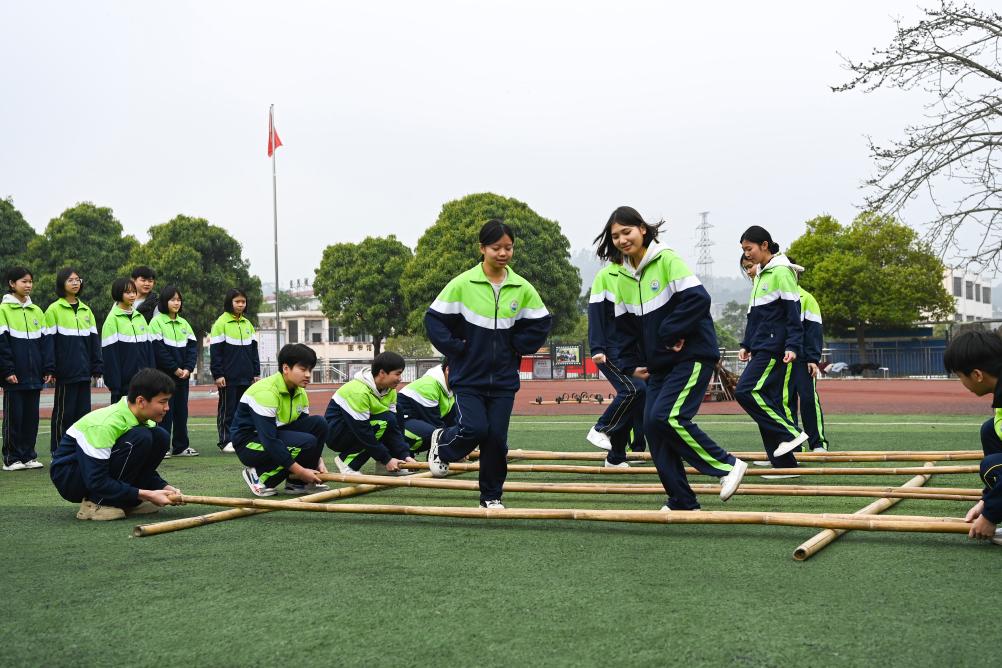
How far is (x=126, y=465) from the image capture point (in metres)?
5.80

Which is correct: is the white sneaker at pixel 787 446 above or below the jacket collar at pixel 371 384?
below

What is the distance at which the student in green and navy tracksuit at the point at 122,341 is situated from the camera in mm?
9797

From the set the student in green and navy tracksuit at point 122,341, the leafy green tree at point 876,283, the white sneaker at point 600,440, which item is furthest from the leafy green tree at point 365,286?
the white sneaker at point 600,440

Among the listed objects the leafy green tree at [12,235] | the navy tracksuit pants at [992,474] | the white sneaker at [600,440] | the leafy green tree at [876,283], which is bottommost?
the white sneaker at [600,440]

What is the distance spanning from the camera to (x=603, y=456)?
26.8 feet

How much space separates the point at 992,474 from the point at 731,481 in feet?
4.48

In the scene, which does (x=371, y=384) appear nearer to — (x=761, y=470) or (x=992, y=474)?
(x=761, y=470)

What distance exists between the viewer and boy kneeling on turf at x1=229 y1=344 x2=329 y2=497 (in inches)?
260

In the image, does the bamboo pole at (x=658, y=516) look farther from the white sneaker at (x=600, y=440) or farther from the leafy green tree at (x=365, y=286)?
the leafy green tree at (x=365, y=286)

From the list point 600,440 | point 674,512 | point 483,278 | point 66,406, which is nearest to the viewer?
point 674,512

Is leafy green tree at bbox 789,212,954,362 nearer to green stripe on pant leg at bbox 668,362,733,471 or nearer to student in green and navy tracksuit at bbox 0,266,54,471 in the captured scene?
Result: student in green and navy tracksuit at bbox 0,266,54,471

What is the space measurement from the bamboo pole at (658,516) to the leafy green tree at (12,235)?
48816 millimetres

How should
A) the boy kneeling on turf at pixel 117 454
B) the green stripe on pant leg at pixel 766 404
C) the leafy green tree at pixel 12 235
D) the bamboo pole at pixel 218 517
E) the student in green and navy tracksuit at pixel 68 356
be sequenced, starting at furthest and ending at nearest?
1. the leafy green tree at pixel 12 235
2. the student in green and navy tracksuit at pixel 68 356
3. the green stripe on pant leg at pixel 766 404
4. the boy kneeling on turf at pixel 117 454
5. the bamboo pole at pixel 218 517

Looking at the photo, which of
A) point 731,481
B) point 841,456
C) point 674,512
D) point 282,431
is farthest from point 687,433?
point 282,431
